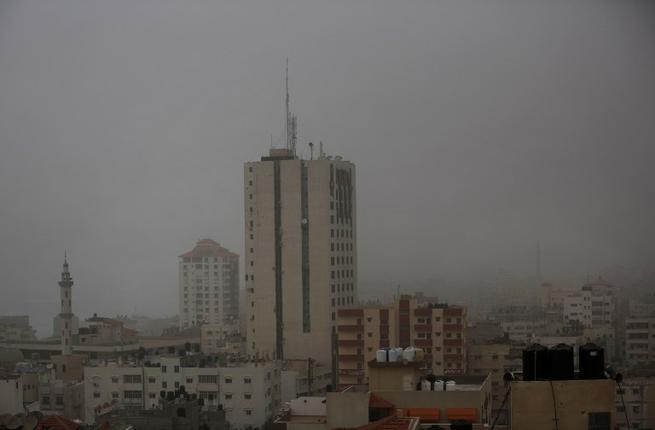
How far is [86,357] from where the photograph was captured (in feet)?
38.0

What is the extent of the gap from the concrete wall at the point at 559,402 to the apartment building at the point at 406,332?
6505mm

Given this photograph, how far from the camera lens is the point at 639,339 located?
8578 mm

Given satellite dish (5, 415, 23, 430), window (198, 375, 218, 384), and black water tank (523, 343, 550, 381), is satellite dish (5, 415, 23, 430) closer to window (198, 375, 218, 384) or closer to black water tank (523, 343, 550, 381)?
black water tank (523, 343, 550, 381)

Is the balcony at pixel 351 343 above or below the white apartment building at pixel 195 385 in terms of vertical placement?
above

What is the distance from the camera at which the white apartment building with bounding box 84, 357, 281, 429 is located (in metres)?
9.78

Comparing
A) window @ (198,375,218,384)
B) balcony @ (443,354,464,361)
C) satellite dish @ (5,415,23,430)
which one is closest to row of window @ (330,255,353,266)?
balcony @ (443,354,464,361)

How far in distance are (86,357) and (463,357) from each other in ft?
13.0

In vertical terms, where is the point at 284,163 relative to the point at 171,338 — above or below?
above

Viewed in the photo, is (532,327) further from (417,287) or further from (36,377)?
(36,377)

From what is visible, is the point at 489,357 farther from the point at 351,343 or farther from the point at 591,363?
the point at 591,363

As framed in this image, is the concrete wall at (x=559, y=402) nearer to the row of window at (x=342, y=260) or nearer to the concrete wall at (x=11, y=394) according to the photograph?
the concrete wall at (x=11, y=394)

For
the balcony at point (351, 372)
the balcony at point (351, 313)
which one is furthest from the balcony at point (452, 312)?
the balcony at point (351, 372)

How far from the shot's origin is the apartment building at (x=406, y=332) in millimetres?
10148

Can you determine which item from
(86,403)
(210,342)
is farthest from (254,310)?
(86,403)
